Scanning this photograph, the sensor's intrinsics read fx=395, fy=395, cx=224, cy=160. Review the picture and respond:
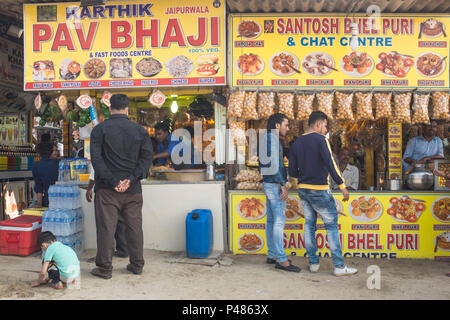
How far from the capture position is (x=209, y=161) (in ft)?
22.5

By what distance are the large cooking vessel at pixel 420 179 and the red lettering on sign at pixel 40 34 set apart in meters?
6.14

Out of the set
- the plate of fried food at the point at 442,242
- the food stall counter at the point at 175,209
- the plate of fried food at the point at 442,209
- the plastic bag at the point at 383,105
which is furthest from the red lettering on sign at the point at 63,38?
the plate of fried food at the point at 442,242

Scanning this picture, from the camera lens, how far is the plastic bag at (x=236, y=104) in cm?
594

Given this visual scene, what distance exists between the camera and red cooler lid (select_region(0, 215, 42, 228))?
19.5 feet

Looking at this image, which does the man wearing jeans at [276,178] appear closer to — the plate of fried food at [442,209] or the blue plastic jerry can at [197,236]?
the blue plastic jerry can at [197,236]

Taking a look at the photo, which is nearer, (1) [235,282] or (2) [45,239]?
(2) [45,239]

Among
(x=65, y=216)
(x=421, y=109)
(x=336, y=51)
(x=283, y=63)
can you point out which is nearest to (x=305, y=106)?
(x=283, y=63)

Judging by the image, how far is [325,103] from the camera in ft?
19.7

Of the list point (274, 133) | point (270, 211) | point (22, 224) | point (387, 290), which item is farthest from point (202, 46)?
point (387, 290)

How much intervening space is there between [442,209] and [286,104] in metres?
2.81

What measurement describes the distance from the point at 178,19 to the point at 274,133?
2502mm

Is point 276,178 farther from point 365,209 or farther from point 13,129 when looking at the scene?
point 13,129

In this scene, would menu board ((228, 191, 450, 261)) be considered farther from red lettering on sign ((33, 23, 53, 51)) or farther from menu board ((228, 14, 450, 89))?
red lettering on sign ((33, 23, 53, 51))
